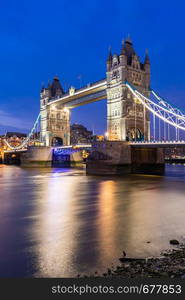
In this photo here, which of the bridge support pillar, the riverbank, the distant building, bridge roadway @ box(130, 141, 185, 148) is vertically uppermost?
the distant building

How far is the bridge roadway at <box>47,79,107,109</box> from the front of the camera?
1599 inches

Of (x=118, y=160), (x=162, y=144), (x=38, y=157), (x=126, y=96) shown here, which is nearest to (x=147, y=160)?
(x=118, y=160)

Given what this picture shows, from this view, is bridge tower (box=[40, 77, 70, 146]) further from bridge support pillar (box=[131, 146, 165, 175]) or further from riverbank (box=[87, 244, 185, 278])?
riverbank (box=[87, 244, 185, 278])

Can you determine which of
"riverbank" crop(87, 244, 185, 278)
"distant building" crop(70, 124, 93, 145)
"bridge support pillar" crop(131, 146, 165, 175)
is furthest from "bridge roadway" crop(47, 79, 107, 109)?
"riverbank" crop(87, 244, 185, 278)

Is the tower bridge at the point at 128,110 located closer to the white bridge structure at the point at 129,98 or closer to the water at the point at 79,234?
the white bridge structure at the point at 129,98

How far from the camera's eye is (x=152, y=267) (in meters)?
4.84

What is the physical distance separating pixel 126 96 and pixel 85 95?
12.2 meters

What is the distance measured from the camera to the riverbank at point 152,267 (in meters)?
4.52

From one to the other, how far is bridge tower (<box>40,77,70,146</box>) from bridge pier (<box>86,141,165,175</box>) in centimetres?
2641

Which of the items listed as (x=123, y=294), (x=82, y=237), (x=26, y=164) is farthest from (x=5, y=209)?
(x=26, y=164)

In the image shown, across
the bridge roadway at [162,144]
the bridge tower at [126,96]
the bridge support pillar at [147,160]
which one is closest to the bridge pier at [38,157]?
the bridge tower at [126,96]

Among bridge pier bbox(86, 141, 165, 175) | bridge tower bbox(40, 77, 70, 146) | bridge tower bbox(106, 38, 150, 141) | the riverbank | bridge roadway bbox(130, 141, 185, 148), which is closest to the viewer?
the riverbank

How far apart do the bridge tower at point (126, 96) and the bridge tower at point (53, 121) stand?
2203 cm

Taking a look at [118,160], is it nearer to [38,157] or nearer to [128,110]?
[128,110]
